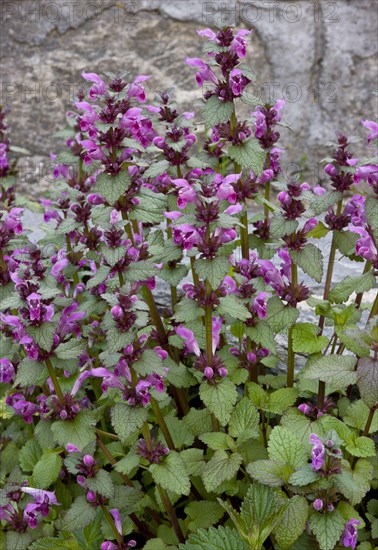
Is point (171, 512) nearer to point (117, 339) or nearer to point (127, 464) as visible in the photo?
point (127, 464)

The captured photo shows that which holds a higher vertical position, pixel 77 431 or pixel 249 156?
pixel 249 156

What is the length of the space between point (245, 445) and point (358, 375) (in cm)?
65

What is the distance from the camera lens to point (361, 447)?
231 centimetres

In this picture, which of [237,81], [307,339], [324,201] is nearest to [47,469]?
[307,339]

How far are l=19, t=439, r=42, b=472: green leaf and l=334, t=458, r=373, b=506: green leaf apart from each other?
4.37ft

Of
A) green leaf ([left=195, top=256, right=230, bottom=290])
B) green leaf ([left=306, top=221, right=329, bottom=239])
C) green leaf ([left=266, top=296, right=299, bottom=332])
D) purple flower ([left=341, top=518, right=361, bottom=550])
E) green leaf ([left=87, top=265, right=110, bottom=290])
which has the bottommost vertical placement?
purple flower ([left=341, top=518, right=361, bottom=550])

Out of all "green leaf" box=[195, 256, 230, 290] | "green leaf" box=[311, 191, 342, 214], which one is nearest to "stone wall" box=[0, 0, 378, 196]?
"green leaf" box=[311, 191, 342, 214]

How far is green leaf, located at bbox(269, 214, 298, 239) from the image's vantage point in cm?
238

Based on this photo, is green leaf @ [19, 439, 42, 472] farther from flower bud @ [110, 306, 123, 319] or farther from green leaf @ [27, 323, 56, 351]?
flower bud @ [110, 306, 123, 319]

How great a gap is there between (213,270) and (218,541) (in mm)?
898

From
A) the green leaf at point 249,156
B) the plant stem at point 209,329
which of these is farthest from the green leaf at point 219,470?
the green leaf at point 249,156

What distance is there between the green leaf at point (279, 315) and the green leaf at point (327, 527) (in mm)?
658

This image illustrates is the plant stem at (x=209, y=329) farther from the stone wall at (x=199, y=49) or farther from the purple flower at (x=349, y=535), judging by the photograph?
the stone wall at (x=199, y=49)

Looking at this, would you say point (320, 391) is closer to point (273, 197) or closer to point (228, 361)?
point (228, 361)
